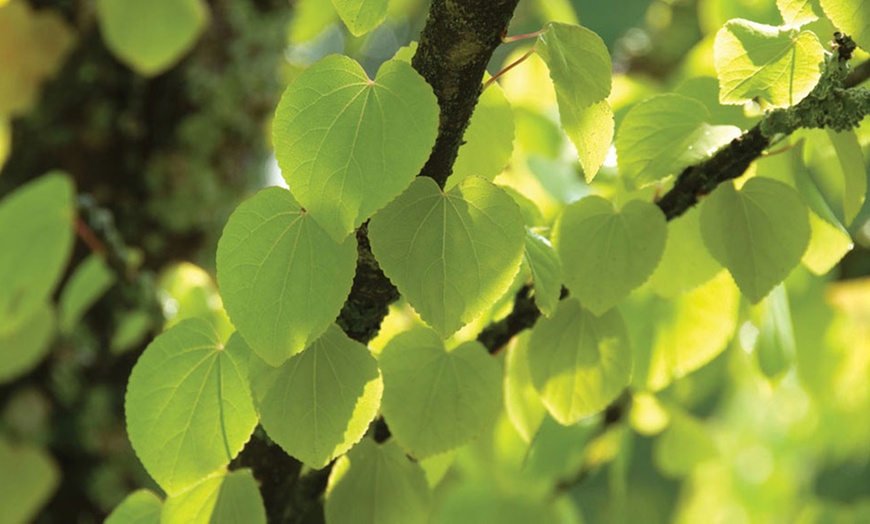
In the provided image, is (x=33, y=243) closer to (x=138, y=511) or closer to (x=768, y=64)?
(x=138, y=511)

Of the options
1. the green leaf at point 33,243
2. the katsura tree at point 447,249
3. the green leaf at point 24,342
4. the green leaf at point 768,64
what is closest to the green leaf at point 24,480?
the green leaf at point 24,342

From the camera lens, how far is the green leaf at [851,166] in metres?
0.33

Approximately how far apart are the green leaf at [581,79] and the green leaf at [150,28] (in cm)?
54

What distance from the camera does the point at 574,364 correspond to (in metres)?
0.37

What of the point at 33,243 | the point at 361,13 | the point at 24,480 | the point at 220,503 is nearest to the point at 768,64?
the point at 361,13

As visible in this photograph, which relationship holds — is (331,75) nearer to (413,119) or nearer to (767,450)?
(413,119)

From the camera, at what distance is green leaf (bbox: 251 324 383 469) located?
1.01 ft

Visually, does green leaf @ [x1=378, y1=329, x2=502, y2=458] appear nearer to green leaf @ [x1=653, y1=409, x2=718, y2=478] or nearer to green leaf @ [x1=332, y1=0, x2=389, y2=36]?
green leaf @ [x1=332, y1=0, x2=389, y2=36]

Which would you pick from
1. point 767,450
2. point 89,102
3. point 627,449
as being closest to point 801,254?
point 627,449

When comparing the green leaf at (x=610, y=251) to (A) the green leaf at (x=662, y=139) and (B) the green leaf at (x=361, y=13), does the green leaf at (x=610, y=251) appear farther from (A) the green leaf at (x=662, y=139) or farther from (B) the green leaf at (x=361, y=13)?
(B) the green leaf at (x=361, y=13)

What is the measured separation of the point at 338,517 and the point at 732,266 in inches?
7.0

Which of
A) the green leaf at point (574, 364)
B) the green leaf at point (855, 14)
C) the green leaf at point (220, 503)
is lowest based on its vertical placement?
the green leaf at point (220, 503)

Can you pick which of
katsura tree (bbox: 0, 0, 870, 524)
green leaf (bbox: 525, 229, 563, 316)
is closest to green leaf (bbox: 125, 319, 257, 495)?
katsura tree (bbox: 0, 0, 870, 524)

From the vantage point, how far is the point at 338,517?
13.9 inches
